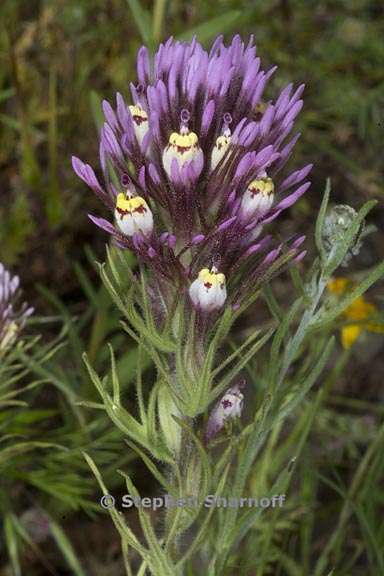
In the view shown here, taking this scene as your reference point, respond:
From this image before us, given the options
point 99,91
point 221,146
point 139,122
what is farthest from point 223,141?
point 99,91

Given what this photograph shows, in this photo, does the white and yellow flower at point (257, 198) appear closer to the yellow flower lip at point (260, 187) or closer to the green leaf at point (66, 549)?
the yellow flower lip at point (260, 187)

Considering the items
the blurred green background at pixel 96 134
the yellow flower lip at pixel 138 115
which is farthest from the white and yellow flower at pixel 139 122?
the blurred green background at pixel 96 134

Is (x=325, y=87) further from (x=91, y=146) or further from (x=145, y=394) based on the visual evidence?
(x=145, y=394)

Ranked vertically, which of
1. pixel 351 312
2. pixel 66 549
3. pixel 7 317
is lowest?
pixel 66 549

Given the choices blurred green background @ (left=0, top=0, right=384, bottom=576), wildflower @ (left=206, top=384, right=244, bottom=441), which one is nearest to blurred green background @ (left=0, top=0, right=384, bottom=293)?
blurred green background @ (left=0, top=0, right=384, bottom=576)

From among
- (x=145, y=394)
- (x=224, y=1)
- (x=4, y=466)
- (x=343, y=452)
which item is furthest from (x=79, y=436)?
(x=224, y=1)

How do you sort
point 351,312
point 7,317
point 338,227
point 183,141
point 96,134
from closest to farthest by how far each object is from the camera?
point 183,141 → point 338,227 → point 7,317 → point 351,312 → point 96,134

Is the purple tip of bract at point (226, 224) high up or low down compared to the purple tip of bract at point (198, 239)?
up

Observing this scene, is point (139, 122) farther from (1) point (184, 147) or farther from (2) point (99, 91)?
(2) point (99, 91)
